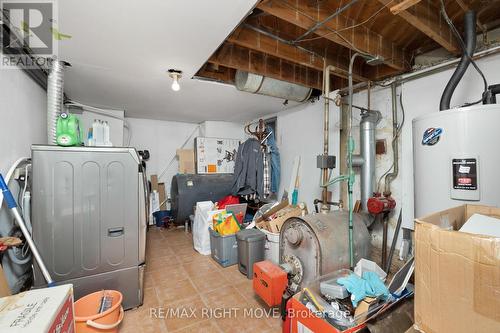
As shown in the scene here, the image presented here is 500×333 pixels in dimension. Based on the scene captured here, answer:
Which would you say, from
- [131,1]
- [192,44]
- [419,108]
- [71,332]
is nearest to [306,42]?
[192,44]

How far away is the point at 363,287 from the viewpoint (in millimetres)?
1264

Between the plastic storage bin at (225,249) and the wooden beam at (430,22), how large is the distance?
2.58 metres

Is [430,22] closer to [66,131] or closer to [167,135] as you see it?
[66,131]

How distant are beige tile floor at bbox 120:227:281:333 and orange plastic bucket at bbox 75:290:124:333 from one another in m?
0.24

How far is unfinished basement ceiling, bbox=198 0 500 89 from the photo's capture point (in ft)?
4.59

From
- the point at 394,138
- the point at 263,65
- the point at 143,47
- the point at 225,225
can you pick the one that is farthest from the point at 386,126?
the point at 143,47

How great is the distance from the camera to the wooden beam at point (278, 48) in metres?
1.68

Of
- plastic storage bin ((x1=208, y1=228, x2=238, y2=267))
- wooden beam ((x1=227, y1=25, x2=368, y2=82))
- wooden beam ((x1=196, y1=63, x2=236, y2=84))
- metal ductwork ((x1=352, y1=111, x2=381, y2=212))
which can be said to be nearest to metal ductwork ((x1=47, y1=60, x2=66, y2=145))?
wooden beam ((x1=196, y1=63, x2=236, y2=84))

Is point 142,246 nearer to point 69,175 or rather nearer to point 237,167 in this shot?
point 69,175

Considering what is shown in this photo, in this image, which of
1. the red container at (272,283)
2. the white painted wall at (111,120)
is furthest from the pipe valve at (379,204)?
the white painted wall at (111,120)

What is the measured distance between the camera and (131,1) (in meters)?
1.22

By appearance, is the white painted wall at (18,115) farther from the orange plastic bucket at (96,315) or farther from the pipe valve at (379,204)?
the pipe valve at (379,204)

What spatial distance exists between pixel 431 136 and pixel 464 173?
11.0 inches

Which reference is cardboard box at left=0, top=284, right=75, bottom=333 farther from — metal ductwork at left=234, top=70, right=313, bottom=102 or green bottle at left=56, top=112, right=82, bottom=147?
metal ductwork at left=234, top=70, right=313, bottom=102
